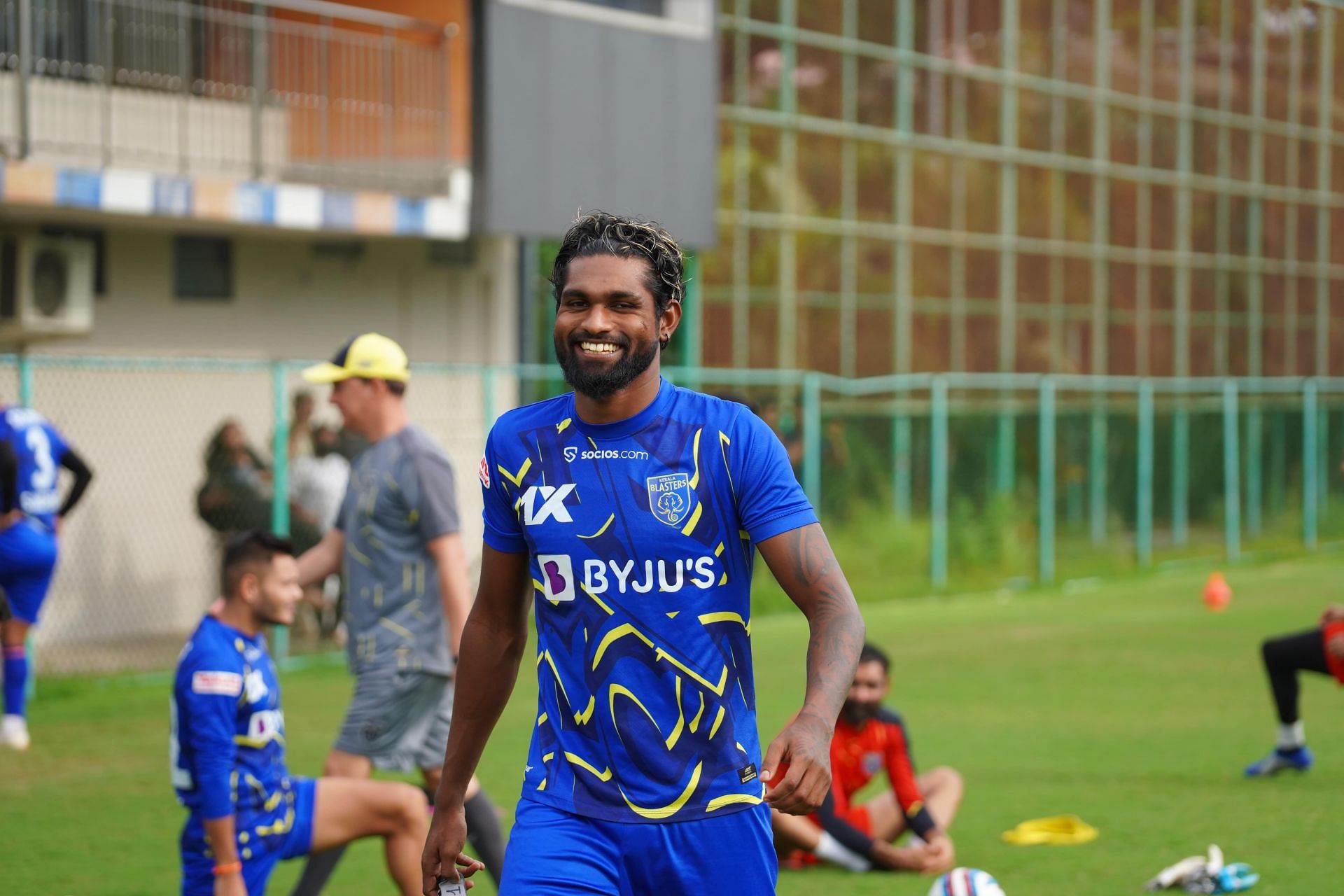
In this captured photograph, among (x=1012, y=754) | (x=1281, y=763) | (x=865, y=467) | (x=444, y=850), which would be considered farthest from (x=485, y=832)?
(x=865, y=467)

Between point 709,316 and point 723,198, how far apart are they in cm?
148

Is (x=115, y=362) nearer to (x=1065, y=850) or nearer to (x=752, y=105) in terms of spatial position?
(x=1065, y=850)

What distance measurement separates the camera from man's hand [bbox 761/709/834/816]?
362cm

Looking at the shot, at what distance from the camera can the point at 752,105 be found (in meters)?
23.6

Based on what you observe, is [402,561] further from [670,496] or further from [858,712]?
[670,496]

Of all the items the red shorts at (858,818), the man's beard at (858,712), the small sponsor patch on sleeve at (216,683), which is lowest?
the red shorts at (858,818)

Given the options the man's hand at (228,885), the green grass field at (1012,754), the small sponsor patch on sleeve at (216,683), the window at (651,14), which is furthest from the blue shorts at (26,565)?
the window at (651,14)

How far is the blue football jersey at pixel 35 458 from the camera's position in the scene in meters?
11.8

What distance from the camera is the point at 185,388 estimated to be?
58.9 ft

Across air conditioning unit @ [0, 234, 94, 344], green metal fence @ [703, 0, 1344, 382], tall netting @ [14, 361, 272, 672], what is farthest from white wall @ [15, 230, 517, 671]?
green metal fence @ [703, 0, 1344, 382]

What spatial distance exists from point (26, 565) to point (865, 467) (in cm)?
1156

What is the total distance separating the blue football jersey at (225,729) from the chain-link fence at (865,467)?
23.0 feet

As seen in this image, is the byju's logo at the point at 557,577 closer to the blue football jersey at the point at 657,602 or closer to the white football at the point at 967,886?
the blue football jersey at the point at 657,602

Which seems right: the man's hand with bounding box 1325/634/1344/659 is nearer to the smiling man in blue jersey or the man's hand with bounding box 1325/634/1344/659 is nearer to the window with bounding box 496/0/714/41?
the smiling man in blue jersey
